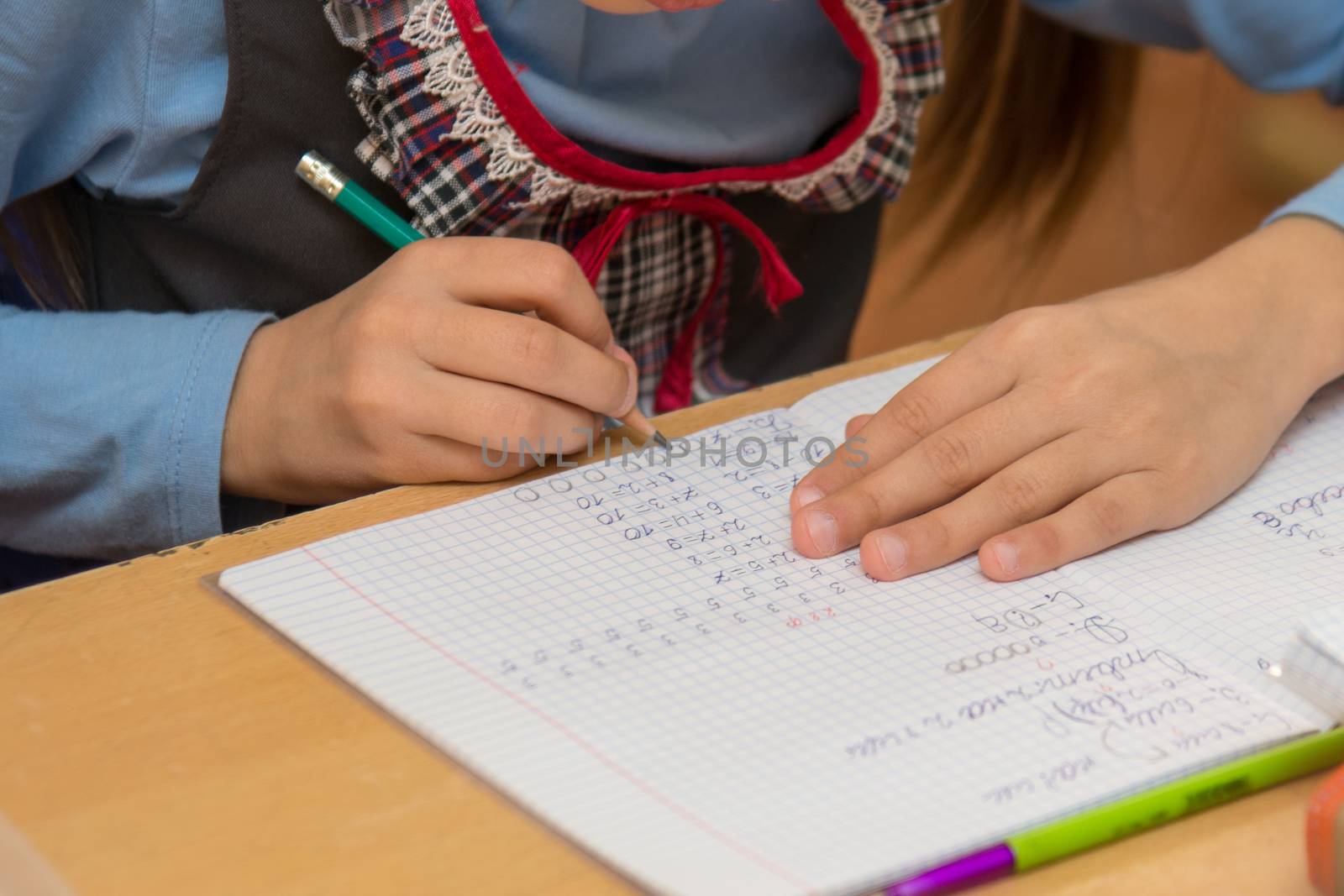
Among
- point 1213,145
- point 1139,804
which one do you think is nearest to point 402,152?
point 1139,804

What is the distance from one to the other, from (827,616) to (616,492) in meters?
0.12

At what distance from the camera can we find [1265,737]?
376mm

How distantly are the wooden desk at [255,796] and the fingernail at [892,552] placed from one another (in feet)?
0.45

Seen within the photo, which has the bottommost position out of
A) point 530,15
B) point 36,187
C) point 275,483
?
point 275,483

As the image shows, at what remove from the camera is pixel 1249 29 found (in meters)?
0.83

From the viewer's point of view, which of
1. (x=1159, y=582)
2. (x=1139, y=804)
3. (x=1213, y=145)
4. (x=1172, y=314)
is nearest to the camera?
(x=1139, y=804)

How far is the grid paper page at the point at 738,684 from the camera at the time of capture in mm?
342

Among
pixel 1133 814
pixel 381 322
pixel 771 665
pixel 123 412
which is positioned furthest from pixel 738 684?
pixel 123 412

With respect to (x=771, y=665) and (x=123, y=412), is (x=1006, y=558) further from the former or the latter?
(x=123, y=412)

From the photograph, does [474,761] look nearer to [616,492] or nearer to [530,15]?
[616,492]

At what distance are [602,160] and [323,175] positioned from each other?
0.14 meters

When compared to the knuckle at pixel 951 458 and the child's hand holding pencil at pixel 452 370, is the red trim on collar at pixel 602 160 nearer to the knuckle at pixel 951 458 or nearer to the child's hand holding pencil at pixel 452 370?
the child's hand holding pencil at pixel 452 370

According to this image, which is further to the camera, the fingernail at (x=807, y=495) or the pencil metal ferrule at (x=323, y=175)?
the pencil metal ferrule at (x=323, y=175)

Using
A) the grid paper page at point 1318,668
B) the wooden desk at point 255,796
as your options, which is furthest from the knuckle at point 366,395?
the grid paper page at point 1318,668
